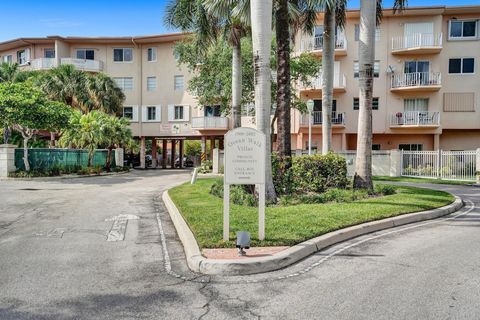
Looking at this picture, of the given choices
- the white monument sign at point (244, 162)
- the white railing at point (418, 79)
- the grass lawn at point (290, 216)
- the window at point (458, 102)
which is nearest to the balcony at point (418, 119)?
the window at point (458, 102)

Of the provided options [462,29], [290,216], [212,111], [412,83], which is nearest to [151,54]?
[212,111]

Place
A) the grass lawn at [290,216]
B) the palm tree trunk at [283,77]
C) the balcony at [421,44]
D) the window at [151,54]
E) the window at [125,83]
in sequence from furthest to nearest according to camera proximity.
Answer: the window at [125,83], the window at [151,54], the balcony at [421,44], the palm tree trunk at [283,77], the grass lawn at [290,216]

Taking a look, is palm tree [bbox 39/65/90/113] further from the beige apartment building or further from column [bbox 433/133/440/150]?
column [bbox 433/133/440/150]

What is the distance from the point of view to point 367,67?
49.0 feet

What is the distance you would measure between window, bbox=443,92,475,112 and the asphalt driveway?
28.2m

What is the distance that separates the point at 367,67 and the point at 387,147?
22860 millimetres

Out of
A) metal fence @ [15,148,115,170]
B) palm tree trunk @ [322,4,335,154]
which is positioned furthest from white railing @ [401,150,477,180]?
metal fence @ [15,148,115,170]

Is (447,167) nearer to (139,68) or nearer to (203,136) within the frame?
(203,136)

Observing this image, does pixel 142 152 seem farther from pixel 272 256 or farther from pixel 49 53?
pixel 272 256

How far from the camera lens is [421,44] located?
34031 mm

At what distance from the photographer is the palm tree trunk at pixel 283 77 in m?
14.6

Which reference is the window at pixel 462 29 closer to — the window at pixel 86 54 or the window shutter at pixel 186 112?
the window shutter at pixel 186 112

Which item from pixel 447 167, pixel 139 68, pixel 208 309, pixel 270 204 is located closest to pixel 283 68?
pixel 270 204

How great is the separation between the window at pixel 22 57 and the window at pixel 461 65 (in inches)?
1562
